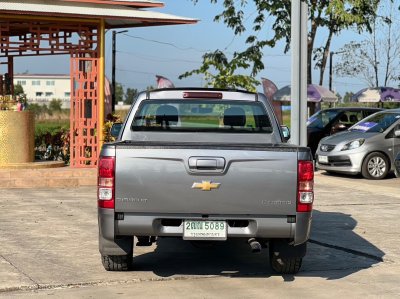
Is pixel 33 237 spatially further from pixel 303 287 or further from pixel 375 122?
pixel 375 122

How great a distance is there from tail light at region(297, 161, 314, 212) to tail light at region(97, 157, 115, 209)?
1.58 metres

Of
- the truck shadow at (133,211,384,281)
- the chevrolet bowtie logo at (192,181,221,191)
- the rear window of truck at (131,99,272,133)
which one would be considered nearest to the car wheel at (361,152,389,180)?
the truck shadow at (133,211,384,281)

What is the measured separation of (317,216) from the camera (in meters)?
12.4

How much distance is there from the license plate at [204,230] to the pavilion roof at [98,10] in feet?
30.2

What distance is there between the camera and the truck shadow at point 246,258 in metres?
8.12

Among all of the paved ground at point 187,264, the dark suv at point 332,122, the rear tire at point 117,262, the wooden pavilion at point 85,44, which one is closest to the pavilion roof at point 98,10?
the wooden pavilion at point 85,44

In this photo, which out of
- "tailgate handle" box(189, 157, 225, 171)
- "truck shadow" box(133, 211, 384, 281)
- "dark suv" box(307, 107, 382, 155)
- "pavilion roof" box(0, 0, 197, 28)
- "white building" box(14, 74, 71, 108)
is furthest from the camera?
"white building" box(14, 74, 71, 108)

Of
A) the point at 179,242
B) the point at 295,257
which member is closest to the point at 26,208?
the point at 179,242

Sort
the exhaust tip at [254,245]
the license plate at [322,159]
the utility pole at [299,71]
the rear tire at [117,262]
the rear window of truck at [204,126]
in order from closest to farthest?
1. the exhaust tip at [254,245]
2. the rear tire at [117,262]
3. the rear window of truck at [204,126]
4. the utility pole at [299,71]
5. the license plate at [322,159]

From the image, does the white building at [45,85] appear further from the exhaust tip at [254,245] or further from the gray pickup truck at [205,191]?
the gray pickup truck at [205,191]

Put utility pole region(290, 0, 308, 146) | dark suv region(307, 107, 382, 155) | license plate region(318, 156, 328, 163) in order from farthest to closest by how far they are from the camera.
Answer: dark suv region(307, 107, 382, 155) → license plate region(318, 156, 328, 163) → utility pole region(290, 0, 308, 146)

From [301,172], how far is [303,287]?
1164 millimetres

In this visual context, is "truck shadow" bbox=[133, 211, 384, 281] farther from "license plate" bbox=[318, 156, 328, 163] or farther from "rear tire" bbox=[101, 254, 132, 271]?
"license plate" bbox=[318, 156, 328, 163]

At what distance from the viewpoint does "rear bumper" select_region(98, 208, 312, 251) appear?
6992 mm
